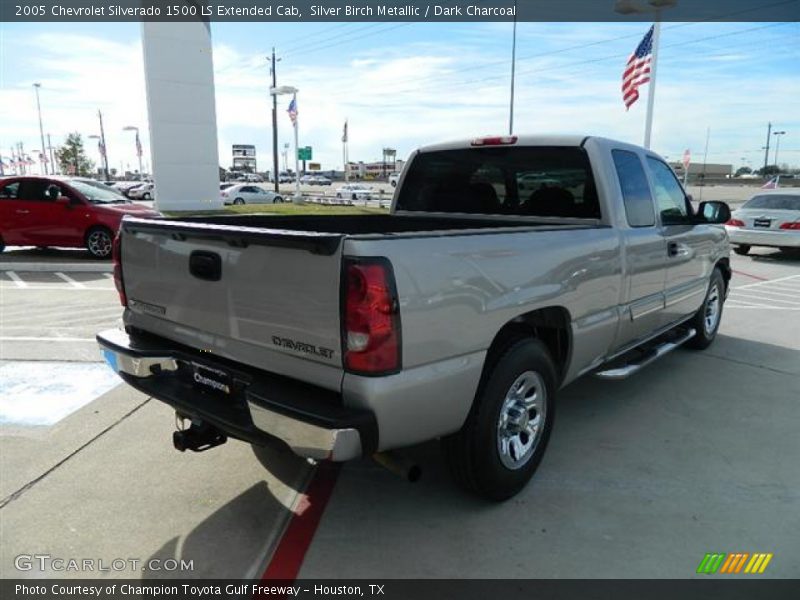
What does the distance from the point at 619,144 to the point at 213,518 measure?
360 cm

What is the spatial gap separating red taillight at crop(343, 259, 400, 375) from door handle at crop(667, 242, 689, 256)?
10.3ft

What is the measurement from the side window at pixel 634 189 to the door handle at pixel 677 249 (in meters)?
0.33

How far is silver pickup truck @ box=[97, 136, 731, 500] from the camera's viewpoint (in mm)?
2330

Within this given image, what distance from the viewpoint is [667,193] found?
15.9ft

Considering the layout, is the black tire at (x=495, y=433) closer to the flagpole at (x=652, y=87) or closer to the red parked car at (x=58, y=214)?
the red parked car at (x=58, y=214)

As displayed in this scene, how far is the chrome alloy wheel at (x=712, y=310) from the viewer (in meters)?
6.03

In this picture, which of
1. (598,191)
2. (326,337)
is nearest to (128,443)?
(326,337)

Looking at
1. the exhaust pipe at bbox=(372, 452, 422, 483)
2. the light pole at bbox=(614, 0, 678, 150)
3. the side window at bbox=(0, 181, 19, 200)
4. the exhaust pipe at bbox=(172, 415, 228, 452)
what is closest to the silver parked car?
the light pole at bbox=(614, 0, 678, 150)

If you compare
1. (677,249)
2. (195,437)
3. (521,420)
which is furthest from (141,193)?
(521,420)

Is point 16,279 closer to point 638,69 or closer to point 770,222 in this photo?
point 770,222

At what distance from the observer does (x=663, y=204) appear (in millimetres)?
4680

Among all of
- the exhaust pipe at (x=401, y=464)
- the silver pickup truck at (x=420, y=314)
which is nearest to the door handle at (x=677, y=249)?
the silver pickup truck at (x=420, y=314)

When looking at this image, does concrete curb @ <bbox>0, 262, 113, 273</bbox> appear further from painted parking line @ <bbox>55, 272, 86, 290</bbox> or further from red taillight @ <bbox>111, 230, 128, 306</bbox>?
red taillight @ <bbox>111, 230, 128, 306</bbox>

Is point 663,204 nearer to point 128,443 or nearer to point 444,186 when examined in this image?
point 444,186
